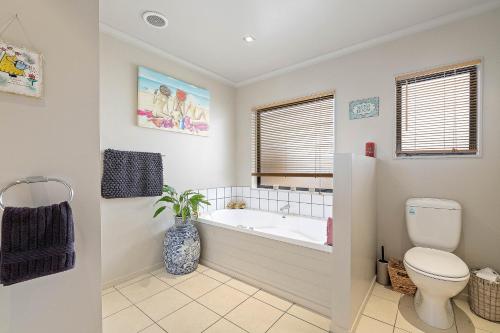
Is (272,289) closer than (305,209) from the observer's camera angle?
Yes

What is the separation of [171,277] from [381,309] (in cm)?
201

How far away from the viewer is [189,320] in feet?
5.59

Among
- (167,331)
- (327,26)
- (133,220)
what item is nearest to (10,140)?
(167,331)

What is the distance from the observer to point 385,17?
6.49ft

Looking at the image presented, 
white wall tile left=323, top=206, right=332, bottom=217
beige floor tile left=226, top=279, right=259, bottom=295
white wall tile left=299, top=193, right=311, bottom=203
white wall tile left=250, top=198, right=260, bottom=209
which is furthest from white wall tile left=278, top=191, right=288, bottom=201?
beige floor tile left=226, top=279, right=259, bottom=295

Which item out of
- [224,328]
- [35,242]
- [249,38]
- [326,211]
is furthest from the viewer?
[326,211]

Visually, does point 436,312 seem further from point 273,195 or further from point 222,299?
point 273,195

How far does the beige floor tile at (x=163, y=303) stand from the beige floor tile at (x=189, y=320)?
2.6 inches

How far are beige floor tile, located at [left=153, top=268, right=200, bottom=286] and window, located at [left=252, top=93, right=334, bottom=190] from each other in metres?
1.63

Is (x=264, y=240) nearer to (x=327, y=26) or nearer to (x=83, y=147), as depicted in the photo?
(x=83, y=147)

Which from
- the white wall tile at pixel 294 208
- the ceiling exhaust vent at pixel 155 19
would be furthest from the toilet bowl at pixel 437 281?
the ceiling exhaust vent at pixel 155 19

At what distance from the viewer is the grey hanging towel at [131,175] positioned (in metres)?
2.13

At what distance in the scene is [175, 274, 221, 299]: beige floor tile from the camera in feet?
6.81

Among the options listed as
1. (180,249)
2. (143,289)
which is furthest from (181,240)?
(143,289)
